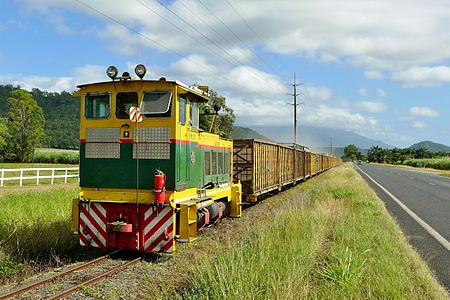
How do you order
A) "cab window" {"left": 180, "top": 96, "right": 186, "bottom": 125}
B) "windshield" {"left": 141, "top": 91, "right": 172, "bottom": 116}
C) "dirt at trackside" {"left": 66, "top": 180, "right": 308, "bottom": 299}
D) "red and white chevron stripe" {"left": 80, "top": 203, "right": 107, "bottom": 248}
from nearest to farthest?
"dirt at trackside" {"left": 66, "top": 180, "right": 308, "bottom": 299}
"windshield" {"left": 141, "top": 91, "right": 172, "bottom": 116}
"red and white chevron stripe" {"left": 80, "top": 203, "right": 107, "bottom": 248}
"cab window" {"left": 180, "top": 96, "right": 186, "bottom": 125}

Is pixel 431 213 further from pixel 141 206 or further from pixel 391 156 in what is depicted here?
pixel 391 156

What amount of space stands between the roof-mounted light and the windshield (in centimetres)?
74

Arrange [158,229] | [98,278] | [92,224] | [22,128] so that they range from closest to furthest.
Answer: [98,278] < [158,229] < [92,224] < [22,128]

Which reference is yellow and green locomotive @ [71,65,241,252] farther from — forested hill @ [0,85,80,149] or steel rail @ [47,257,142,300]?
forested hill @ [0,85,80,149]

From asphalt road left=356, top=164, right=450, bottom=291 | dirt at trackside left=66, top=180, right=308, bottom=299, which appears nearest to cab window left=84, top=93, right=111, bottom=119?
dirt at trackside left=66, top=180, right=308, bottom=299

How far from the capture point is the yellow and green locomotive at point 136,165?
8141 millimetres

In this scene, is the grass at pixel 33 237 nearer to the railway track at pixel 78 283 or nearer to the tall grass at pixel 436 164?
the railway track at pixel 78 283

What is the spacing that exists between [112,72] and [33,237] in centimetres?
391

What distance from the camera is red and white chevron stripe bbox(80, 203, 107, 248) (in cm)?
841

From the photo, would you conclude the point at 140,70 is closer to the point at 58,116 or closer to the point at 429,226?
the point at 429,226

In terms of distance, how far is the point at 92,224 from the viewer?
8469 mm

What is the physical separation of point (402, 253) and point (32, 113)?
66.2m

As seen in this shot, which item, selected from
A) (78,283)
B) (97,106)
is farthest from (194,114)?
(78,283)

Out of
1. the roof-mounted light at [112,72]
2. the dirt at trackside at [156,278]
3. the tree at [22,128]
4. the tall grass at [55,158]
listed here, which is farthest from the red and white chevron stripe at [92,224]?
the tree at [22,128]
